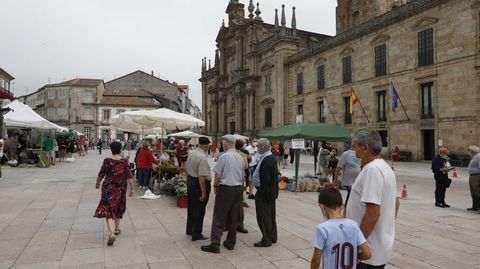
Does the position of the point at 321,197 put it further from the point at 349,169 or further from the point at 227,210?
the point at 349,169

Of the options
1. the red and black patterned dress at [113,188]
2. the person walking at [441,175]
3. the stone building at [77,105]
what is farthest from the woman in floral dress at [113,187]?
the stone building at [77,105]

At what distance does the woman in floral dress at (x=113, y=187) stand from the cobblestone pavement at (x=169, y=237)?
46 centimetres

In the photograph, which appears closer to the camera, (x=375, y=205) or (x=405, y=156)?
(x=375, y=205)

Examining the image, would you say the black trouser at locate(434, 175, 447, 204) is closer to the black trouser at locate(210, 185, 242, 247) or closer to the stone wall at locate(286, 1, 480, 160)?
the black trouser at locate(210, 185, 242, 247)

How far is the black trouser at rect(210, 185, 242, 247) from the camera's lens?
570 centimetres

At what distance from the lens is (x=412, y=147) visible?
25031 millimetres

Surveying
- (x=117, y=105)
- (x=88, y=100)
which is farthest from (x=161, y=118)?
(x=88, y=100)

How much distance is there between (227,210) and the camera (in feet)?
18.9

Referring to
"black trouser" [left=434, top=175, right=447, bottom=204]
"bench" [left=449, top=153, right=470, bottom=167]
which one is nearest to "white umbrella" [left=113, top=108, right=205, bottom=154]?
"black trouser" [left=434, top=175, right=447, bottom=204]

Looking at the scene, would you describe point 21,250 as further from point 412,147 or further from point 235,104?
point 235,104

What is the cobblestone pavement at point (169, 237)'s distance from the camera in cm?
513

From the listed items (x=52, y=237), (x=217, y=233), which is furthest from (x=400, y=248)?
(x=52, y=237)

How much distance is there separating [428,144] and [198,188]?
73.1ft

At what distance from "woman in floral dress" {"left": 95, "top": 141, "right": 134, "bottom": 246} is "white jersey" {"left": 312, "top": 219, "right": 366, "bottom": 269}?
413cm
